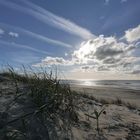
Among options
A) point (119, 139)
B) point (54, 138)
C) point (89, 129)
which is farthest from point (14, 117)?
point (119, 139)

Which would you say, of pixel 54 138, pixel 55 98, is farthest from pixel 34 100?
pixel 54 138

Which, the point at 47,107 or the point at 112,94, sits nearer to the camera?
the point at 47,107

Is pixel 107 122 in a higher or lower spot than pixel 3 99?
lower

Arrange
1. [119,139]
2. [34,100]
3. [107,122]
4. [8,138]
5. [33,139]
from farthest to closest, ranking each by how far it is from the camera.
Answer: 1. [107,122]
2. [34,100]
3. [119,139]
4. [33,139]
5. [8,138]

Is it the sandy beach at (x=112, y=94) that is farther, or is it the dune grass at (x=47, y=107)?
the sandy beach at (x=112, y=94)

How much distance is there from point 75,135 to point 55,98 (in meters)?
0.74

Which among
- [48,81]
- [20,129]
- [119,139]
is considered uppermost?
[48,81]

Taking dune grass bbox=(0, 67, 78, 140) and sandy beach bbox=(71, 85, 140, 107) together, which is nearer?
dune grass bbox=(0, 67, 78, 140)

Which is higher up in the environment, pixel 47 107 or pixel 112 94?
pixel 112 94

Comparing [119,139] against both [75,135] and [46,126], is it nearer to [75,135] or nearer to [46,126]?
[75,135]

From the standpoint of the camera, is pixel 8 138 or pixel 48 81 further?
pixel 48 81

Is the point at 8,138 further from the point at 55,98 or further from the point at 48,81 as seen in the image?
the point at 48,81

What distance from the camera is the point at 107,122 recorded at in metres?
3.93

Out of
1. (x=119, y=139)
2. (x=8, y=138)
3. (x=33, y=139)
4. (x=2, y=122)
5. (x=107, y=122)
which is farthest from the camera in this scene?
(x=107, y=122)
